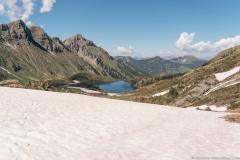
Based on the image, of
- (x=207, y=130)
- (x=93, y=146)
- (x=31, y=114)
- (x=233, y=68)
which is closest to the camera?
(x=93, y=146)

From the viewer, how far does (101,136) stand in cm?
1727

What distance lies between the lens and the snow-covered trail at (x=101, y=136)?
13.7 metres

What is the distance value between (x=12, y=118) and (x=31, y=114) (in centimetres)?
211

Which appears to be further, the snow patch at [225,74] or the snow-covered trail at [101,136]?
the snow patch at [225,74]

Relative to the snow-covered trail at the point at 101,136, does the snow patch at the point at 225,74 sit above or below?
above

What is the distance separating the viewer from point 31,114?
67.6 ft

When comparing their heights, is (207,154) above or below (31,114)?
below

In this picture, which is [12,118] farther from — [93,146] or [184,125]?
[184,125]

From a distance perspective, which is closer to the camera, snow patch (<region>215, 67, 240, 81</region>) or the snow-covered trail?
the snow-covered trail

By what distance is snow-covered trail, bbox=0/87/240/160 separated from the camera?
13.7 meters

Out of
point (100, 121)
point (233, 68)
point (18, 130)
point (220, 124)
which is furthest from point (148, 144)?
point (233, 68)

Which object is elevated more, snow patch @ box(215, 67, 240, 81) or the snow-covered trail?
snow patch @ box(215, 67, 240, 81)

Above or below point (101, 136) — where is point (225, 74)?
above

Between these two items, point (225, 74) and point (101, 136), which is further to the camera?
point (225, 74)
